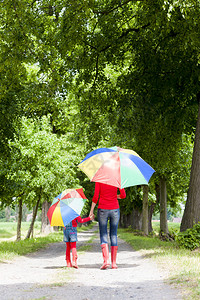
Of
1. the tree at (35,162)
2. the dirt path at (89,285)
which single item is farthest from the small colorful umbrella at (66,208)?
the tree at (35,162)

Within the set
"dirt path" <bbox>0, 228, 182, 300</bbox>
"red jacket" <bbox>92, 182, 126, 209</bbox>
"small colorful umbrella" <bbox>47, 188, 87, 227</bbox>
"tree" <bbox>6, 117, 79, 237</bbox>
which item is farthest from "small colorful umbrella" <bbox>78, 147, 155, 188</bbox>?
"tree" <bbox>6, 117, 79, 237</bbox>

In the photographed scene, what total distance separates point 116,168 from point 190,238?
4258 mm

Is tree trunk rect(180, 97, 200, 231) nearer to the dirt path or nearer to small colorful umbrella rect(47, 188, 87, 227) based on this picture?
the dirt path

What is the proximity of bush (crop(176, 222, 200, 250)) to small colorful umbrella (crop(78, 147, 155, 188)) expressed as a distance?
3650 millimetres

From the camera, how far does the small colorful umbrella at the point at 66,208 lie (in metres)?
7.94

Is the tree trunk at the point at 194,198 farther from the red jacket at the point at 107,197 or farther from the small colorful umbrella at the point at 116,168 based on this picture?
the red jacket at the point at 107,197

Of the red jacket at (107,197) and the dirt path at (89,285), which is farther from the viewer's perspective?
the red jacket at (107,197)

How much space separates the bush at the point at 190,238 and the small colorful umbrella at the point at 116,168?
365 centimetres

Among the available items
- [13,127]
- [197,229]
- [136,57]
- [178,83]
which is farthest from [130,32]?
[197,229]

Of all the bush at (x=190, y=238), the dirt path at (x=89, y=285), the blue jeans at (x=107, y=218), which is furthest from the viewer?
the bush at (x=190, y=238)

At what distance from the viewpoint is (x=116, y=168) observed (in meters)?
7.59

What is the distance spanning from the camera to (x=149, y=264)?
8.52 meters

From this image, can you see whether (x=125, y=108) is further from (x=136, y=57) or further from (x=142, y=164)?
(x=142, y=164)

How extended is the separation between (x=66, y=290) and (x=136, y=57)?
10.9 metres
